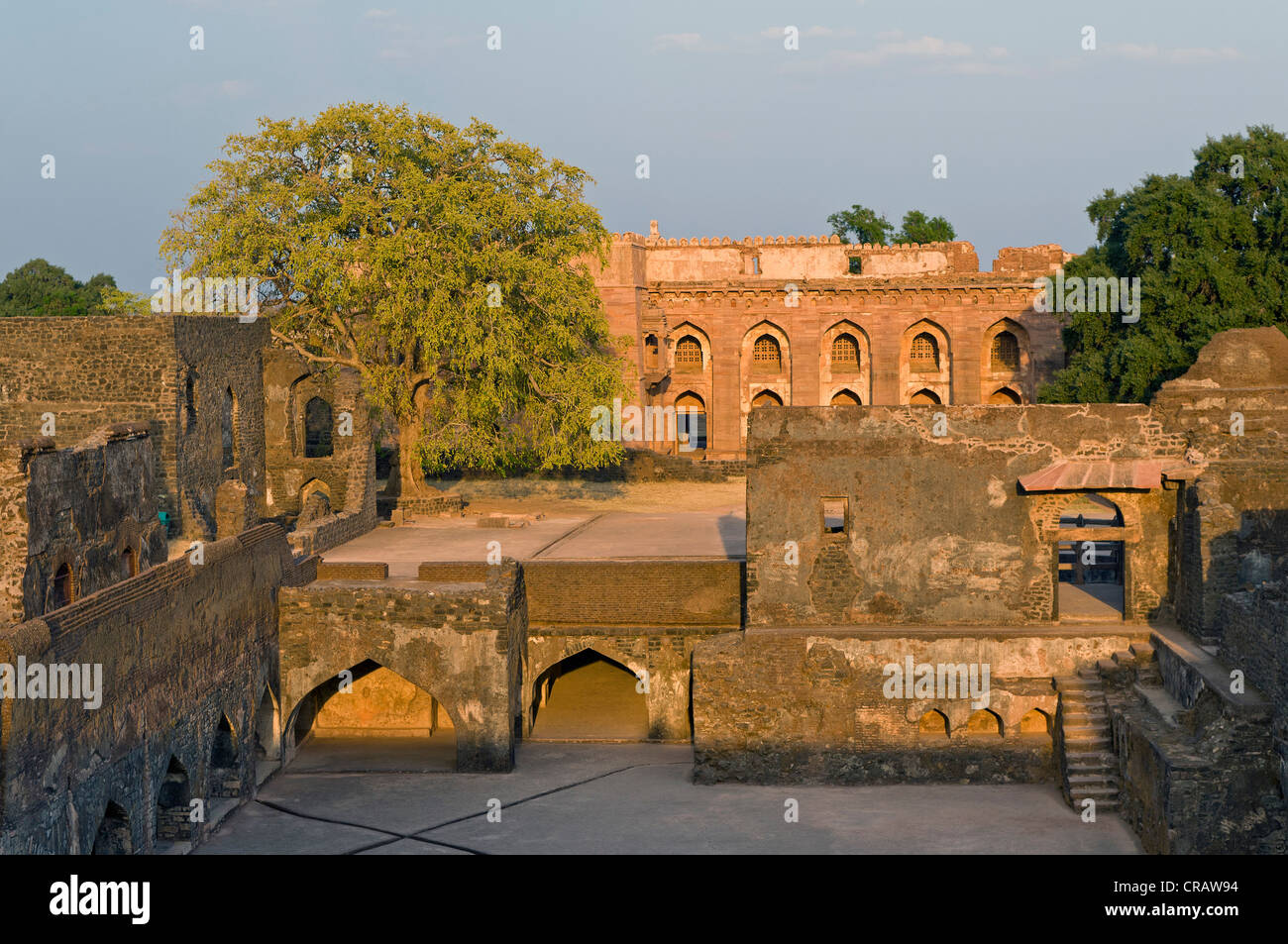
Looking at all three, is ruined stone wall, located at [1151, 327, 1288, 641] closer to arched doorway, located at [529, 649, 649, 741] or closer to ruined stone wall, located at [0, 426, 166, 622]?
arched doorway, located at [529, 649, 649, 741]

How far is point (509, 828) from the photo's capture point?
18.0 metres

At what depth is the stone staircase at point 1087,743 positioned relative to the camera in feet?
60.8

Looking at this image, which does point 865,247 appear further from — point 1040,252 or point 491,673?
point 491,673

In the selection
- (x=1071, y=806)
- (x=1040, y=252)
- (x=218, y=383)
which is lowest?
(x=1071, y=806)

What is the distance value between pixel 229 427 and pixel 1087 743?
1939 centimetres

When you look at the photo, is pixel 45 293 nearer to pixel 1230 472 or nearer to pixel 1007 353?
pixel 1007 353

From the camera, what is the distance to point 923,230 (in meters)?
64.2

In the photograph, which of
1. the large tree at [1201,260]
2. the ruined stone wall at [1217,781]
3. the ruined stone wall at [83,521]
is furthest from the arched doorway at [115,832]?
the large tree at [1201,260]

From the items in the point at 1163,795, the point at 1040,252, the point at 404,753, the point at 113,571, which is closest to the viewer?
the point at 1163,795

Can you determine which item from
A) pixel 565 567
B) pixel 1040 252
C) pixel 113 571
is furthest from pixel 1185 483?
pixel 1040 252

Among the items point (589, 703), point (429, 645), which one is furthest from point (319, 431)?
point (429, 645)

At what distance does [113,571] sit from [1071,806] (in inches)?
514

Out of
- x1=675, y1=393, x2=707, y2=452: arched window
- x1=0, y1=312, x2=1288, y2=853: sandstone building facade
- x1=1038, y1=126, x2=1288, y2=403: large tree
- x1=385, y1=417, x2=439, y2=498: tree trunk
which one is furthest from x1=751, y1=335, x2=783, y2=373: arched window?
x1=0, y1=312, x2=1288, y2=853: sandstone building facade

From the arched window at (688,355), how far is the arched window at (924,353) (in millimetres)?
6985
